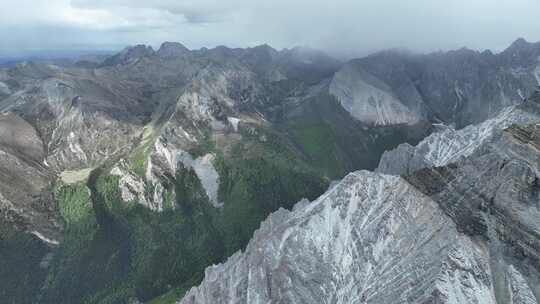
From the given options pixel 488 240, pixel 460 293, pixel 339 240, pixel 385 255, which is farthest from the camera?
pixel 339 240

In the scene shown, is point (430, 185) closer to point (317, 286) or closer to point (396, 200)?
point (396, 200)

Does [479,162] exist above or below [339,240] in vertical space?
above

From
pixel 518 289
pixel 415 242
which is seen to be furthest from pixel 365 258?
pixel 518 289

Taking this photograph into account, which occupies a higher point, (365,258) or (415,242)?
(415,242)

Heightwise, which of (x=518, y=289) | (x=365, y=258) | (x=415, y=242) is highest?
(x=415, y=242)

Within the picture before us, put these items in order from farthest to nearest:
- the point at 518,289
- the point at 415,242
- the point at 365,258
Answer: the point at 365,258 → the point at 415,242 → the point at 518,289

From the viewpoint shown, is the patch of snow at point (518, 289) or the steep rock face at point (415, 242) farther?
the steep rock face at point (415, 242)

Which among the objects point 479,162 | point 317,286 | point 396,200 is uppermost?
point 479,162

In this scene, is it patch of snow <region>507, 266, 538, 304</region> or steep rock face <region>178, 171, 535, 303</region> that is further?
steep rock face <region>178, 171, 535, 303</region>

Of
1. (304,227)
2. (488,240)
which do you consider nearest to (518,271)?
(488,240)

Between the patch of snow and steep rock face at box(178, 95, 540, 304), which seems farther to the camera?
steep rock face at box(178, 95, 540, 304)

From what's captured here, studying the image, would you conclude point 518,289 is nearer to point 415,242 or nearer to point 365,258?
point 415,242
